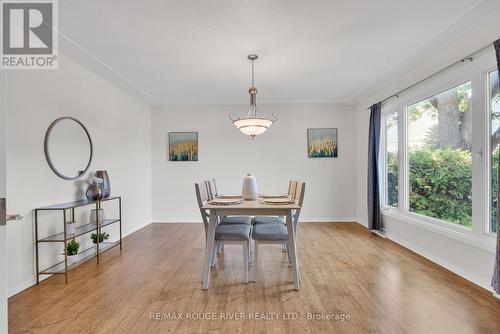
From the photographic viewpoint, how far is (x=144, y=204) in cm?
511

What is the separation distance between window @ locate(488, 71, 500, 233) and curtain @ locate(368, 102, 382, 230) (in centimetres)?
176

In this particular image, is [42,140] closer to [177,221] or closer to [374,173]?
[177,221]

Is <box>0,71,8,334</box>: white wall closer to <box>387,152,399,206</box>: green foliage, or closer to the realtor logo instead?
the realtor logo

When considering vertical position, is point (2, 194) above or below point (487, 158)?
below

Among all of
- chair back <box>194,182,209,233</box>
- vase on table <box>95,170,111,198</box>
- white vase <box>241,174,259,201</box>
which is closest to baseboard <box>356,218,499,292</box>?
white vase <box>241,174,259,201</box>

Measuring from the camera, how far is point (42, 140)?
2.66 m

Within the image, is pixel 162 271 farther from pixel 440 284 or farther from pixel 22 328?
pixel 440 284

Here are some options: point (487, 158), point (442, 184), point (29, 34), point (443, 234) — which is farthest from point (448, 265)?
point (29, 34)


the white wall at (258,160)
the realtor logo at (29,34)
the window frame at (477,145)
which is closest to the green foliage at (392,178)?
the window frame at (477,145)

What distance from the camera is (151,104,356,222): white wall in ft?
17.6

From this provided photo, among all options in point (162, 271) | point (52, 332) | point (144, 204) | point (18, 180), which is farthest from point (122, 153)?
point (52, 332)

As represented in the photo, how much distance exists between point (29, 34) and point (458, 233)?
186 inches

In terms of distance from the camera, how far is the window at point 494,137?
2.34 metres

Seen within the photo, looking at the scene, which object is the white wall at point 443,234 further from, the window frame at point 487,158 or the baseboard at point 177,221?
the baseboard at point 177,221
